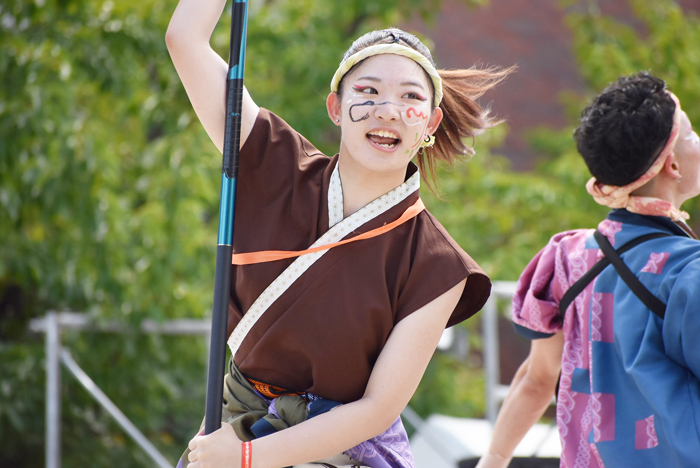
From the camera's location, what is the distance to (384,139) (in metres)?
1.54

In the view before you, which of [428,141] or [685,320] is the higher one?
[428,141]

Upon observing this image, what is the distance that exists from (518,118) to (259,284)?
7.58m

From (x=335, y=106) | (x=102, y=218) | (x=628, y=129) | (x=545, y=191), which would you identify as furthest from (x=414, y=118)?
(x=545, y=191)

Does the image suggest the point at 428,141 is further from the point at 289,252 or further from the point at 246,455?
the point at 246,455

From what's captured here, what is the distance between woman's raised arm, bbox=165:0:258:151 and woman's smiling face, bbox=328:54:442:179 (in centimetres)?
27

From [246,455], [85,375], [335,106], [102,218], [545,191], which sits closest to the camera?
[246,455]

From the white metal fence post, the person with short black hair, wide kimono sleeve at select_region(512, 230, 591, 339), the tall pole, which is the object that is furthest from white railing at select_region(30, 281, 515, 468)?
the tall pole

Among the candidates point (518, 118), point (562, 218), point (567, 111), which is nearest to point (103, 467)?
point (562, 218)

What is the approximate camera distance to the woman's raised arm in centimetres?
152

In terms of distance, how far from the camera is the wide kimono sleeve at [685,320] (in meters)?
1.53

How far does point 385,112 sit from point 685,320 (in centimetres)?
76

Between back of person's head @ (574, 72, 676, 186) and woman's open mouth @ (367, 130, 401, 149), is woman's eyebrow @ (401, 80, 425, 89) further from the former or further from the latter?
back of person's head @ (574, 72, 676, 186)

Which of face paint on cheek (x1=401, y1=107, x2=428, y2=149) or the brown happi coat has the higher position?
face paint on cheek (x1=401, y1=107, x2=428, y2=149)

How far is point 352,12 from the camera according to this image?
4.57m
